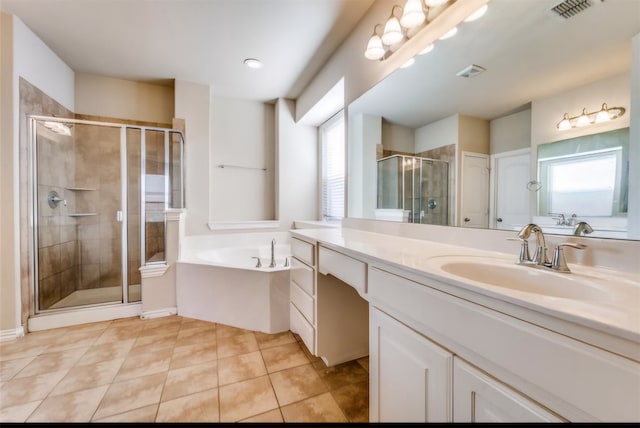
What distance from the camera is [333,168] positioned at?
3117 millimetres

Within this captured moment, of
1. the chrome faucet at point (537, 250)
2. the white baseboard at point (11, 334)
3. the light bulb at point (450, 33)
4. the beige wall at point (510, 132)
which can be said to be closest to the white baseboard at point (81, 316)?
the white baseboard at point (11, 334)

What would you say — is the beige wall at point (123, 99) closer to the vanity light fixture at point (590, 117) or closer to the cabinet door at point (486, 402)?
the vanity light fixture at point (590, 117)

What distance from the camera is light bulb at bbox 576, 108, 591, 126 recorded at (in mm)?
814

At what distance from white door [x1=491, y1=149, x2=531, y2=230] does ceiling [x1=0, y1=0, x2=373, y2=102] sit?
148cm

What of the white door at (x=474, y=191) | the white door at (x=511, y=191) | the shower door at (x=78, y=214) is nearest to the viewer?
the white door at (x=511, y=191)

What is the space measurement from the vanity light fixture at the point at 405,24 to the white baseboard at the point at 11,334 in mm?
3193

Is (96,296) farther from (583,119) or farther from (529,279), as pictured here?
(583,119)

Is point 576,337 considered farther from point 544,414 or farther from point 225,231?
point 225,231

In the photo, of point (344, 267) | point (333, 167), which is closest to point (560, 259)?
point (344, 267)

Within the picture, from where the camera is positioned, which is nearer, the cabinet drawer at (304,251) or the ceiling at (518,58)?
the ceiling at (518,58)

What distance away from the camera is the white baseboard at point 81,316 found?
1.96 m

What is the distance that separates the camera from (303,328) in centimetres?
168

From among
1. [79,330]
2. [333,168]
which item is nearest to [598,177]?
[333,168]

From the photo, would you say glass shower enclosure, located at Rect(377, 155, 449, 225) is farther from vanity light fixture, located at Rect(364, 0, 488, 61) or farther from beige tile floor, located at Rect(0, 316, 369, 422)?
beige tile floor, located at Rect(0, 316, 369, 422)
